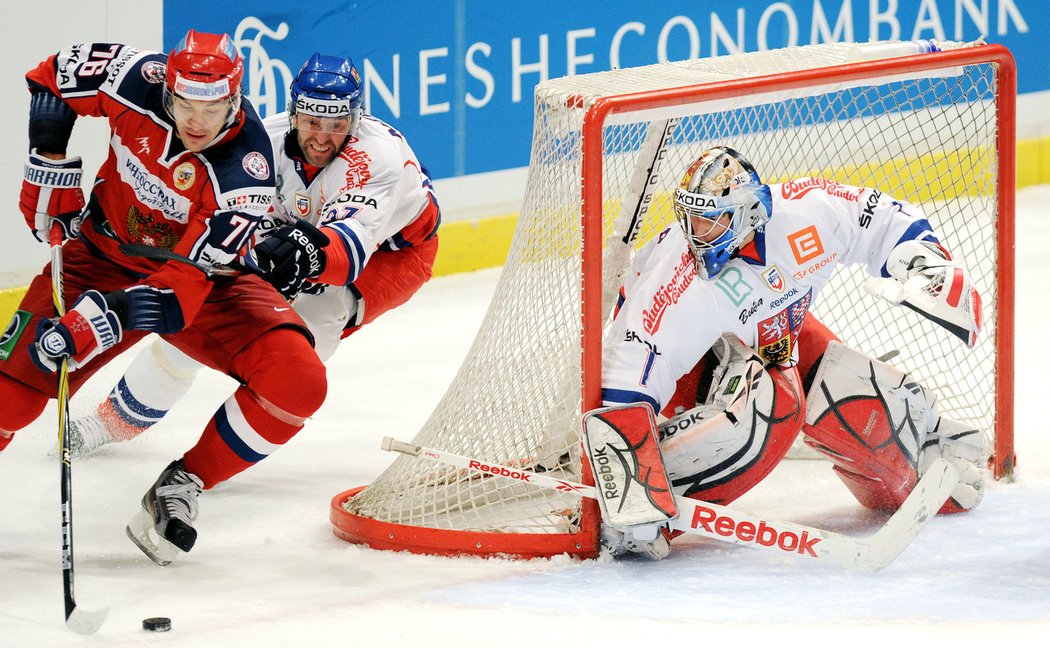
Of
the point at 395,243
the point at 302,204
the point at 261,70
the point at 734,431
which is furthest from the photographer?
the point at 261,70

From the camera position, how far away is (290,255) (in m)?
3.43

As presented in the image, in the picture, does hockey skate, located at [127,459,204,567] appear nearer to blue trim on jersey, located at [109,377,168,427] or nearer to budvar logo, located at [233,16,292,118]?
blue trim on jersey, located at [109,377,168,427]

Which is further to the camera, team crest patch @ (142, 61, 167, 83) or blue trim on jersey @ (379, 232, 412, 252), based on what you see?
blue trim on jersey @ (379, 232, 412, 252)

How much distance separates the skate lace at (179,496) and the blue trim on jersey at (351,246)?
55 cm

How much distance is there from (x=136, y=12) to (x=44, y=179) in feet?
6.30

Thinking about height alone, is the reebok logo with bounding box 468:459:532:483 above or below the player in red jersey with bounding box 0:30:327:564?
below

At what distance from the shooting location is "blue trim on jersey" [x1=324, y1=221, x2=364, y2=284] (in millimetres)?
3572

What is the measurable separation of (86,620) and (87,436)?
1.26 m

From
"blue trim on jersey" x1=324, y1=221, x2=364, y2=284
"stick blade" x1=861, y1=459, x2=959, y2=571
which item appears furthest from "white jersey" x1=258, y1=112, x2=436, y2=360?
"stick blade" x1=861, y1=459, x2=959, y2=571

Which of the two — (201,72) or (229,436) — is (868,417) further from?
(201,72)

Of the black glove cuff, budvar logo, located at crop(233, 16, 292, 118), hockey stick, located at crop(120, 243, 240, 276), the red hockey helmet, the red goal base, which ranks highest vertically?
budvar logo, located at crop(233, 16, 292, 118)

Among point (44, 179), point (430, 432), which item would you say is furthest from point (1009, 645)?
point (44, 179)

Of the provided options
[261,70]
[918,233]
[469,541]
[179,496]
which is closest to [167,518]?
[179,496]

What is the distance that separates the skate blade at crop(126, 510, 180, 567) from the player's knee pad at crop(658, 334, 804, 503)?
994 mm
